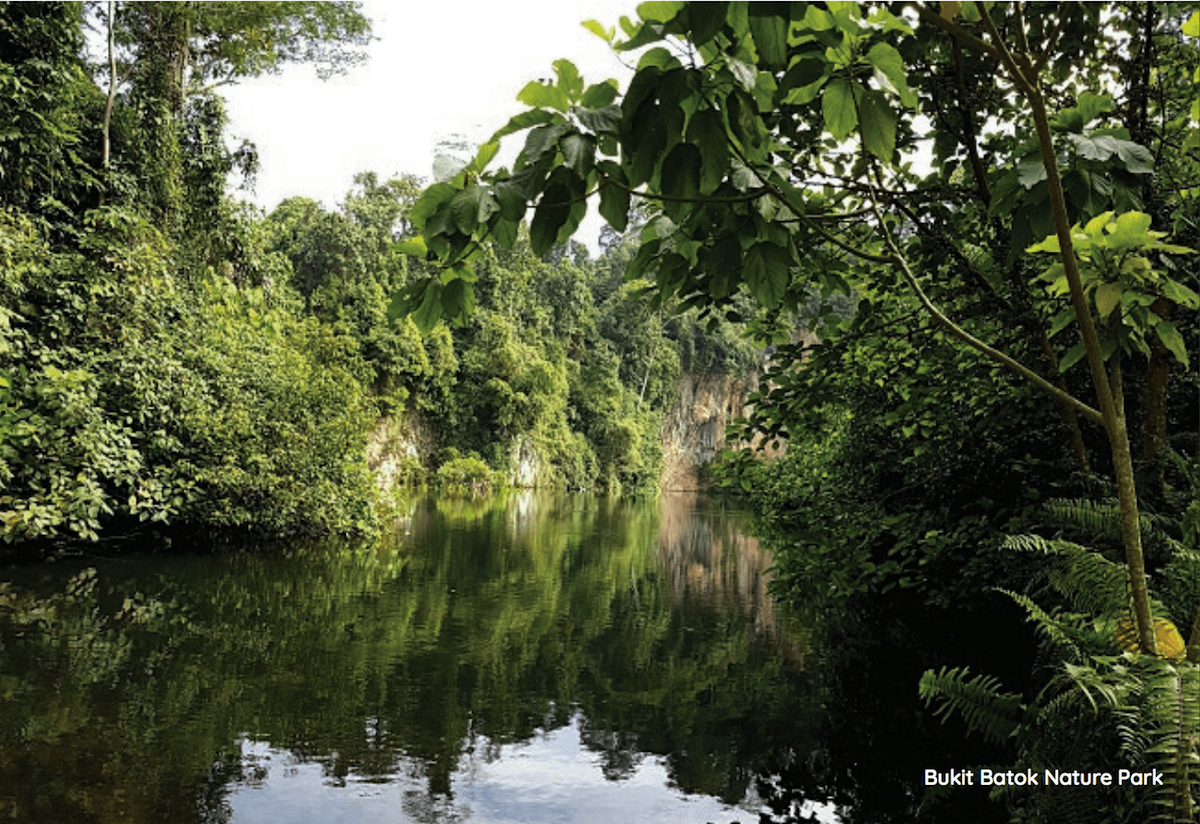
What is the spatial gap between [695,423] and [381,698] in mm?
53644

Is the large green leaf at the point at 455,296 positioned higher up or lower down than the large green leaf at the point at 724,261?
lower down

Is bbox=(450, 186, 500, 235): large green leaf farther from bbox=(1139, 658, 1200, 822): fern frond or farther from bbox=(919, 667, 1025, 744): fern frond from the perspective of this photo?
bbox=(919, 667, 1025, 744): fern frond

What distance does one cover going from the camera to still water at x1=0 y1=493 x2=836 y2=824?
181 inches

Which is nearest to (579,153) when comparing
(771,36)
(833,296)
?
(771,36)

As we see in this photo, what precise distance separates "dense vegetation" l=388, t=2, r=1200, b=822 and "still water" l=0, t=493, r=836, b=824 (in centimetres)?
187

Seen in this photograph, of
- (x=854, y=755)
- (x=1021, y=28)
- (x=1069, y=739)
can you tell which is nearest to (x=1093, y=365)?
(x=1021, y=28)

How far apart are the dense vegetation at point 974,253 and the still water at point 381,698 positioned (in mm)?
1866

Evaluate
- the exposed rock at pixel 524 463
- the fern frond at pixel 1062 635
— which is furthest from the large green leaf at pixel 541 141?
the exposed rock at pixel 524 463

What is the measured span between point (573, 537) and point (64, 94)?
1304 cm

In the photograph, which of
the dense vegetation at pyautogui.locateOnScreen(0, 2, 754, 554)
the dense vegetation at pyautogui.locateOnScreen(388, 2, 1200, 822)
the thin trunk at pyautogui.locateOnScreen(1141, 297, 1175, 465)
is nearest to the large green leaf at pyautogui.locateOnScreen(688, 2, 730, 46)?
the dense vegetation at pyautogui.locateOnScreen(388, 2, 1200, 822)

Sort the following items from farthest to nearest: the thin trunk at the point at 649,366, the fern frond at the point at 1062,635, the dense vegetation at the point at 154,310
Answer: the thin trunk at the point at 649,366 < the dense vegetation at the point at 154,310 < the fern frond at the point at 1062,635

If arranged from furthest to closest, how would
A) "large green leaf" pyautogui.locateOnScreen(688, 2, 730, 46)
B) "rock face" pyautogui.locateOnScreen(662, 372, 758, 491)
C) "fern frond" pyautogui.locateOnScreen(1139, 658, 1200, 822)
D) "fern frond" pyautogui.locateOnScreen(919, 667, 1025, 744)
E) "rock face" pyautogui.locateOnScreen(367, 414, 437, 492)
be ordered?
"rock face" pyautogui.locateOnScreen(662, 372, 758, 491) < "rock face" pyautogui.locateOnScreen(367, 414, 437, 492) < "fern frond" pyautogui.locateOnScreen(919, 667, 1025, 744) < "fern frond" pyautogui.locateOnScreen(1139, 658, 1200, 822) < "large green leaf" pyautogui.locateOnScreen(688, 2, 730, 46)

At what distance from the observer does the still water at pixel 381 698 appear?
15.1ft

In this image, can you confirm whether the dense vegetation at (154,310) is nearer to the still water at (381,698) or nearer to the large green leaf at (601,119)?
the still water at (381,698)
